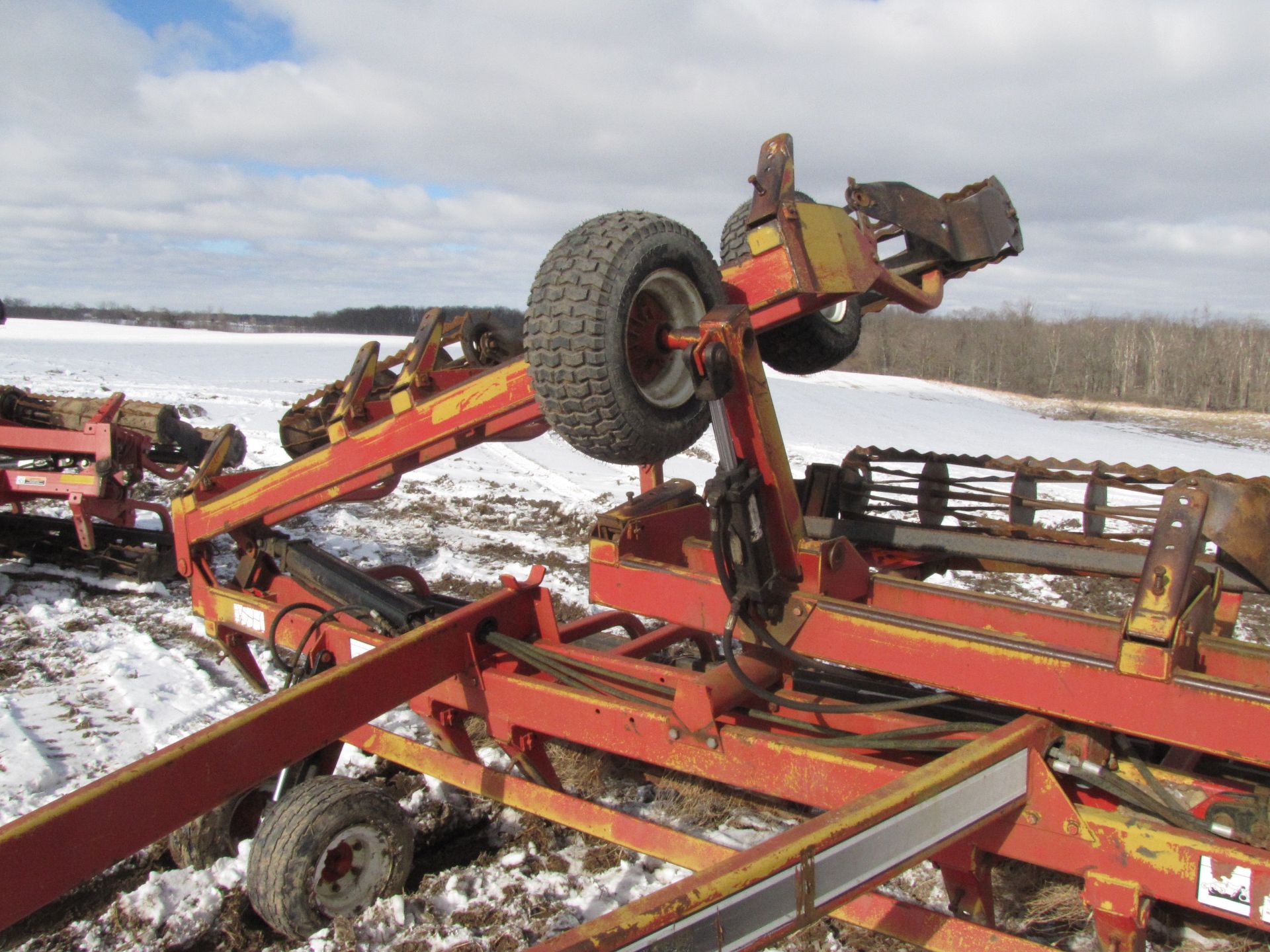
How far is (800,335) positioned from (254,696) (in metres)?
3.77

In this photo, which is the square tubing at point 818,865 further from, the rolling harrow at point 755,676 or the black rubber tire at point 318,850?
the black rubber tire at point 318,850

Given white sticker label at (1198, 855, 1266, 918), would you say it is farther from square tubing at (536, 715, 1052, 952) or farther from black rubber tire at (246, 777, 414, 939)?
black rubber tire at (246, 777, 414, 939)

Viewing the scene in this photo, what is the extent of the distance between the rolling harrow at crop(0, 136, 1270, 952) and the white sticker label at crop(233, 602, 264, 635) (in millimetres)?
234

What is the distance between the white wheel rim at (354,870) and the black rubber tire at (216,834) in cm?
44

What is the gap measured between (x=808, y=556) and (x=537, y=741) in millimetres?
1650

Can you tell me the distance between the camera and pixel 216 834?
3768mm

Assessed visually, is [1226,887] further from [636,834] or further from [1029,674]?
[636,834]

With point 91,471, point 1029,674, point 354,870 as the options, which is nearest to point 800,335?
point 1029,674

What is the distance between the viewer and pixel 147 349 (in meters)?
35.7

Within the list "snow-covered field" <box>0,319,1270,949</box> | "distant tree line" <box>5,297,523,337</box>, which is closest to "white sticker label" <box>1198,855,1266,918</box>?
"snow-covered field" <box>0,319,1270,949</box>

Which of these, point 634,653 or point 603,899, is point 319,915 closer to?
point 603,899

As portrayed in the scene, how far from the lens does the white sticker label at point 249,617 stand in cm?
491

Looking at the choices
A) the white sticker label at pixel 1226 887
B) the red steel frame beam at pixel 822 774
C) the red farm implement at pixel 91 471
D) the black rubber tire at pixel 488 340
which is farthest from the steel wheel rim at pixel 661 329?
the red farm implement at pixel 91 471

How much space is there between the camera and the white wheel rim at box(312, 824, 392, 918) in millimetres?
3396
